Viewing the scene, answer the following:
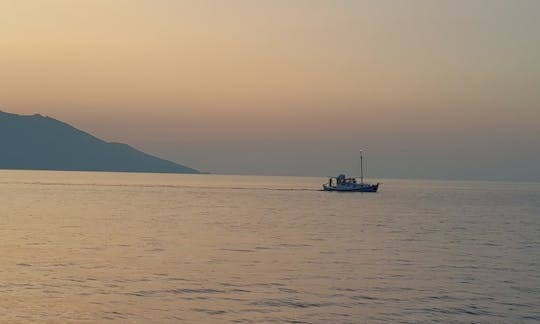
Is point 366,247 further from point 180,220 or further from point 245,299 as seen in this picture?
point 180,220

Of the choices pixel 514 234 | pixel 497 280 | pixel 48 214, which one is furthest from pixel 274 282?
pixel 48 214

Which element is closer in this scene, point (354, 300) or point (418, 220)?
point (354, 300)

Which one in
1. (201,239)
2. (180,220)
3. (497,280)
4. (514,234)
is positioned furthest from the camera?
(180,220)

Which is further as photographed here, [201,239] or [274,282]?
[201,239]

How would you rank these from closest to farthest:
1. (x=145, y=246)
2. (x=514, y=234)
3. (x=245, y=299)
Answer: (x=245, y=299)
(x=145, y=246)
(x=514, y=234)

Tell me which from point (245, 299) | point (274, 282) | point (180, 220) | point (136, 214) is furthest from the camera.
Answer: point (136, 214)

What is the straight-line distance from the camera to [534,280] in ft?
130

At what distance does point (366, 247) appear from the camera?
56125 millimetres

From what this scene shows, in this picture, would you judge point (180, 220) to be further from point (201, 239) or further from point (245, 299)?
point (245, 299)

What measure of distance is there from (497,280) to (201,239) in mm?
27423

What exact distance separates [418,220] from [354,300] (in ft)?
211

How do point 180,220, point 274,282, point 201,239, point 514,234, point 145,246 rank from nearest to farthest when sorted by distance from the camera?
1. point 274,282
2. point 145,246
3. point 201,239
4. point 514,234
5. point 180,220

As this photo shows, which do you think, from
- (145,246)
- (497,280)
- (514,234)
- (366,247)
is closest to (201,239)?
(145,246)

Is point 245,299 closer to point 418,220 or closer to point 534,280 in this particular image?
point 534,280
